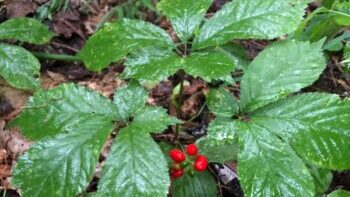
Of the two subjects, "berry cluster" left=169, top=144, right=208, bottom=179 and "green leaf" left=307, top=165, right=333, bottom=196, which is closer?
"berry cluster" left=169, top=144, right=208, bottom=179

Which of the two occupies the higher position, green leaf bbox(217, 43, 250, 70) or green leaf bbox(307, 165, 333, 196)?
green leaf bbox(217, 43, 250, 70)

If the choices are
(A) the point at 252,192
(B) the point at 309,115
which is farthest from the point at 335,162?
(A) the point at 252,192

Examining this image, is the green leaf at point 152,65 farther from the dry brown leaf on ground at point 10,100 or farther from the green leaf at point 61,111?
the dry brown leaf on ground at point 10,100

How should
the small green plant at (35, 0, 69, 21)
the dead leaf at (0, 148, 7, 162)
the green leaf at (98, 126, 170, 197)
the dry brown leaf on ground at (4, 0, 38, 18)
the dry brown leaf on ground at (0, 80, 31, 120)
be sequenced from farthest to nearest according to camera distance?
the dry brown leaf on ground at (4, 0, 38, 18)
the small green plant at (35, 0, 69, 21)
the dry brown leaf on ground at (0, 80, 31, 120)
the dead leaf at (0, 148, 7, 162)
the green leaf at (98, 126, 170, 197)

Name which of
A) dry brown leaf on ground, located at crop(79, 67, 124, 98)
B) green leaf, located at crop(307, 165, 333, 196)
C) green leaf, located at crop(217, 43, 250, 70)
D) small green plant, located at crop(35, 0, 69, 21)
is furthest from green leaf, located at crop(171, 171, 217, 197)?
small green plant, located at crop(35, 0, 69, 21)

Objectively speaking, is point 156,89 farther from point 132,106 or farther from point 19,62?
point 132,106

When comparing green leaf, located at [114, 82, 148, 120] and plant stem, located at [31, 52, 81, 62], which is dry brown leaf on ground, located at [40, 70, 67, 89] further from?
green leaf, located at [114, 82, 148, 120]

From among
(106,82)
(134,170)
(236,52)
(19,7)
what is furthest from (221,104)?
(19,7)

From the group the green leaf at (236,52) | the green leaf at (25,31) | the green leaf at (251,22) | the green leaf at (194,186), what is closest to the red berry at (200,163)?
the green leaf at (194,186)
